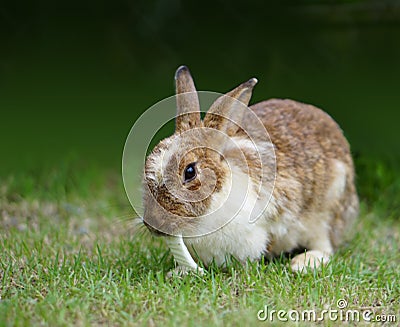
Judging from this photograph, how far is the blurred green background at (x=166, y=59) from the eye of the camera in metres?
7.14

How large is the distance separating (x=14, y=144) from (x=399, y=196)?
357 centimetres

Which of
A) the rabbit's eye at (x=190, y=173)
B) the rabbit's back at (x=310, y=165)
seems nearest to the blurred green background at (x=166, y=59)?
the rabbit's back at (x=310, y=165)

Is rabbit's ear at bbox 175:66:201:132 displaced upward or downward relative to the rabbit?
upward

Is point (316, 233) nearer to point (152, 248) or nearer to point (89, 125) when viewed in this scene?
point (152, 248)

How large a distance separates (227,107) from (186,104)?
241 millimetres

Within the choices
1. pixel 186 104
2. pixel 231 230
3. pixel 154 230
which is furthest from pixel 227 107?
pixel 154 230

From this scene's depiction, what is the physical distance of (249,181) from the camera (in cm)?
382

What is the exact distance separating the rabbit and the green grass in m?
0.15

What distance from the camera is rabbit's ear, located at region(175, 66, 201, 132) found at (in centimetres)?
379

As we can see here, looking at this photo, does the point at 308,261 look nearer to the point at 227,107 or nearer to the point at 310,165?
the point at 310,165

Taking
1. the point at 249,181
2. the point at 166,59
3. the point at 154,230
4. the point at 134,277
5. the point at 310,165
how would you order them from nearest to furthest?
the point at 154,230, the point at 134,277, the point at 249,181, the point at 310,165, the point at 166,59

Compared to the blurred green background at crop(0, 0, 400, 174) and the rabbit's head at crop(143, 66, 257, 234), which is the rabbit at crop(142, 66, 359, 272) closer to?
the rabbit's head at crop(143, 66, 257, 234)

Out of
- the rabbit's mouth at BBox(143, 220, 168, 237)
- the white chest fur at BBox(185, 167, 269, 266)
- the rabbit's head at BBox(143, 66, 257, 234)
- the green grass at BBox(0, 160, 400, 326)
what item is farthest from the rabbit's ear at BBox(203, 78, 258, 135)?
the green grass at BBox(0, 160, 400, 326)

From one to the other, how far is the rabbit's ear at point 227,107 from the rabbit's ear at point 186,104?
7 centimetres
